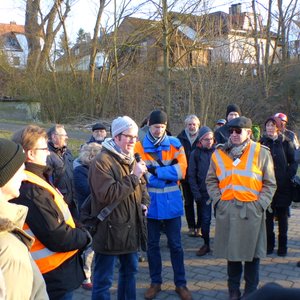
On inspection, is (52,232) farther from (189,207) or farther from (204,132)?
(189,207)

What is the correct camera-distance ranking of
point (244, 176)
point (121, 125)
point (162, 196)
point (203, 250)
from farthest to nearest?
1. point (203, 250)
2. point (162, 196)
3. point (244, 176)
4. point (121, 125)

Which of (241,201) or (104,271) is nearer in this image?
(104,271)

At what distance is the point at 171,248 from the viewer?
4410 mm

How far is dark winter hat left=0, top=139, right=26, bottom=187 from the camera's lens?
2127mm

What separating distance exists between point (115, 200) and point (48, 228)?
2.81 ft

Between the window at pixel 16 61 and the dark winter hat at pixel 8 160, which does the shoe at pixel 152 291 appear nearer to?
the dark winter hat at pixel 8 160

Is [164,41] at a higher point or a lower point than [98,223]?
higher

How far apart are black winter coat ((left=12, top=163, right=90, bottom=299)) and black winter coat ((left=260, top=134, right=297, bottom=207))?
11.3ft

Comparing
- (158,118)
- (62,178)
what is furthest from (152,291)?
(158,118)

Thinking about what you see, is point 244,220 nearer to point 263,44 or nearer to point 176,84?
point 176,84

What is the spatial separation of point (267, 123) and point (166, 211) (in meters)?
2.14

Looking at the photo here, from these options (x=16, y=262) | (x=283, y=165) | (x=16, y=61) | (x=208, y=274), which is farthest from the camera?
(x=16, y=61)

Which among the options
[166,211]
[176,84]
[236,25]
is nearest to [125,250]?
[166,211]

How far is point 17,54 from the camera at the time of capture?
22250 mm
